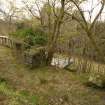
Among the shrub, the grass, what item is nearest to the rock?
the grass

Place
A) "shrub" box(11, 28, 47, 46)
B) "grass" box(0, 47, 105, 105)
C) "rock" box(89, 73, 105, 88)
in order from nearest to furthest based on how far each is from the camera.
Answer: "grass" box(0, 47, 105, 105) < "rock" box(89, 73, 105, 88) < "shrub" box(11, 28, 47, 46)

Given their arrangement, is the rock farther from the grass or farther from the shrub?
the shrub

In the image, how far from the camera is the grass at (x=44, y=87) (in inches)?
378

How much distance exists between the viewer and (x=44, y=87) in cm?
1139

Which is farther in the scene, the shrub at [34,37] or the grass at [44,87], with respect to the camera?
the shrub at [34,37]

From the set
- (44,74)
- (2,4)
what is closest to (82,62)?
(44,74)

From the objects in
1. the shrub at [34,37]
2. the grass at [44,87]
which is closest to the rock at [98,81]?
the grass at [44,87]

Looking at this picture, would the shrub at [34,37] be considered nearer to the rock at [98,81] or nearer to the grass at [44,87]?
the grass at [44,87]

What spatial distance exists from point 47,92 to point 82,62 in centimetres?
408

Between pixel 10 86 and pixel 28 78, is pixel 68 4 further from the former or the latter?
pixel 10 86

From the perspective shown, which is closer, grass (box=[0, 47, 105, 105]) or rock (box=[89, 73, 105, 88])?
grass (box=[0, 47, 105, 105])

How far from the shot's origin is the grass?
9602mm

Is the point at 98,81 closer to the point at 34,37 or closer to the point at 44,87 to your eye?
the point at 44,87

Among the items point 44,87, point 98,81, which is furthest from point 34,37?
point 98,81
